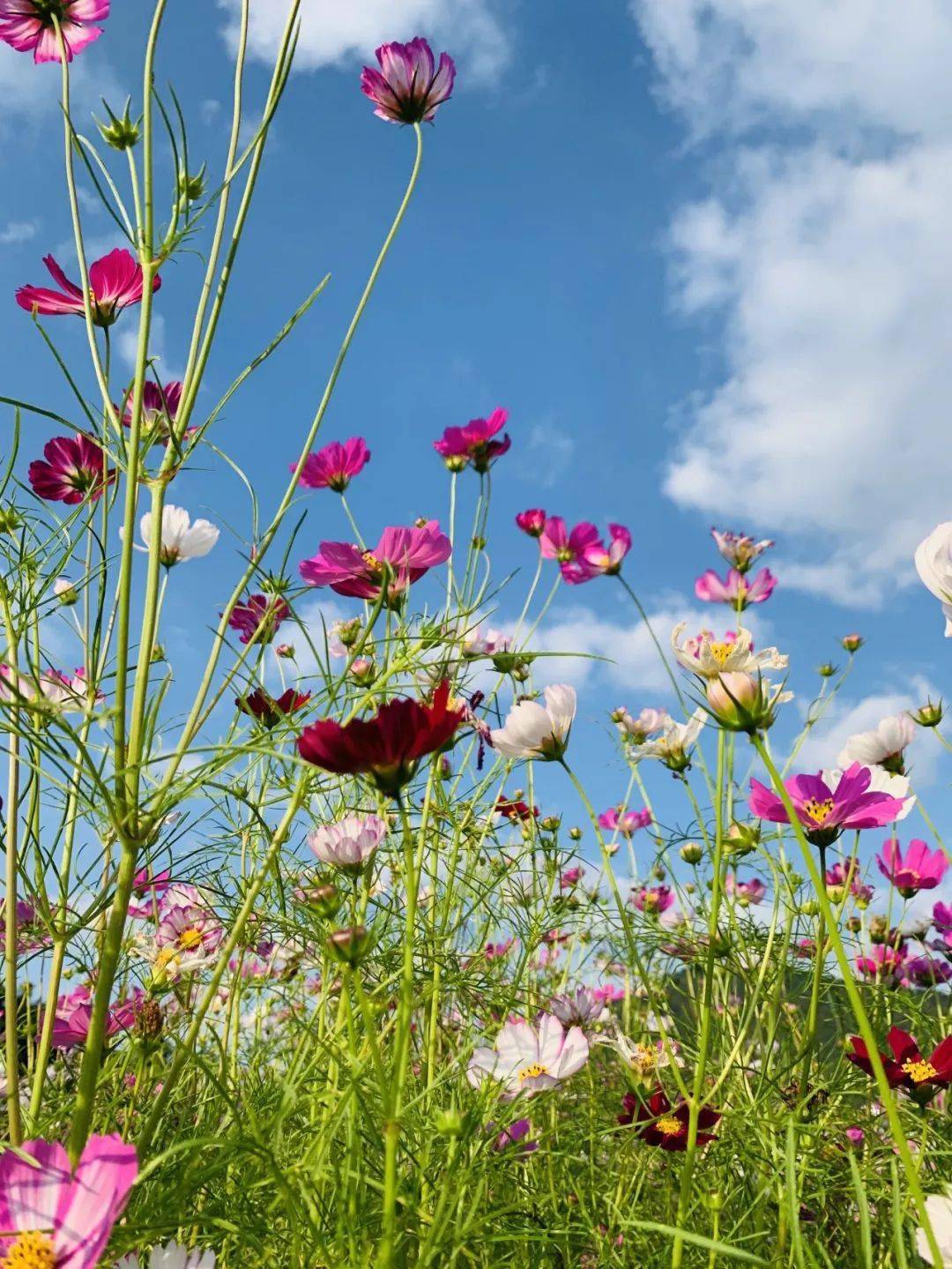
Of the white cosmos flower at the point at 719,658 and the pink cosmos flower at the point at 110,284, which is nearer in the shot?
the white cosmos flower at the point at 719,658

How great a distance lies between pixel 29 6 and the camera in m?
0.77

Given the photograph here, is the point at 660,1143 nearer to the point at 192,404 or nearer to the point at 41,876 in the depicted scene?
the point at 41,876

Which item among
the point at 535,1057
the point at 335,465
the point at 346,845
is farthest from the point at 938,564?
the point at 335,465

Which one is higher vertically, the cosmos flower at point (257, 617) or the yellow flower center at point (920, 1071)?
the cosmos flower at point (257, 617)

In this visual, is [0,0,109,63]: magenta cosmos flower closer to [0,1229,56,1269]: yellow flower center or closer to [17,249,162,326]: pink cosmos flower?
[17,249,162,326]: pink cosmos flower

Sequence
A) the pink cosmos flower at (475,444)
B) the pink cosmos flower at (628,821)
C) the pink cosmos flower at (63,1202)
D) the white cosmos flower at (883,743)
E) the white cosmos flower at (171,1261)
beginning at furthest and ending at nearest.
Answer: the pink cosmos flower at (628,821)
the pink cosmos flower at (475,444)
the white cosmos flower at (883,743)
the white cosmos flower at (171,1261)
the pink cosmos flower at (63,1202)

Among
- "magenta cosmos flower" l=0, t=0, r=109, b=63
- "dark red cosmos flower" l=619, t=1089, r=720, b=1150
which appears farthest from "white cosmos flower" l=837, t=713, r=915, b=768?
"magenta cosmos flower" l=0, t=0, r=109, b=63

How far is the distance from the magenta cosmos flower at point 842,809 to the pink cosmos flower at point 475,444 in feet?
2.52

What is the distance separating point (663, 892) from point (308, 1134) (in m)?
1.38

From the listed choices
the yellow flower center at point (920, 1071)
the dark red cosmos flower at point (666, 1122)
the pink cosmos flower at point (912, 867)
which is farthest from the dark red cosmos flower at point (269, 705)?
the pink cosmos flower at point (912, 867)

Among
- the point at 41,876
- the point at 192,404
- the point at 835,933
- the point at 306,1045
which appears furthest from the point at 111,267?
the point at 306,1045

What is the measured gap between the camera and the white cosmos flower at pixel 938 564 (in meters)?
0.64

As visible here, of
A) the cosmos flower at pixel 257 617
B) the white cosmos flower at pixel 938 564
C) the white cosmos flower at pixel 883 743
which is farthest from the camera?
the white cosmos flower at pixel 883 743

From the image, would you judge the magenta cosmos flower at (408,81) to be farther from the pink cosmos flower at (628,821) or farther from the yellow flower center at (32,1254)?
the pink cosmos flower at (628,821)
